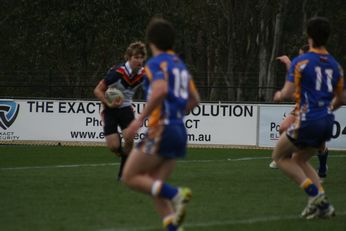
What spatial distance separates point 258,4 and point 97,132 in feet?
50.1

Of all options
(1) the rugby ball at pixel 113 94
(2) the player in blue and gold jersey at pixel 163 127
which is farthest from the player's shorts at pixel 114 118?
(2) the player in blue and gold jersey at pixel 163 127

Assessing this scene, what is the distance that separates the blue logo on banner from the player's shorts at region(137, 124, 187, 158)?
58.5 feet

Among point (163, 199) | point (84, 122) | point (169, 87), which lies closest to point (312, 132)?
point (163, 199)

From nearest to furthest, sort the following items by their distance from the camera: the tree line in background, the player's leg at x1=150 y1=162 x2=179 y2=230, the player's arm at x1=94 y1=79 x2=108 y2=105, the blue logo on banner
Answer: the player's leg at x1=150 y1=162 x2=179 y2=230 → the player's arm at x1=94 y1=79 x2=108 y2=105 → the blue logo on banner → the tree line in background

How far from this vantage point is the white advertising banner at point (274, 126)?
2317cm

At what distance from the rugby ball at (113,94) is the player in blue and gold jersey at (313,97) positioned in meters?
4.18

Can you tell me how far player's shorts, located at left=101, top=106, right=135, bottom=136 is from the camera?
45.2 ft

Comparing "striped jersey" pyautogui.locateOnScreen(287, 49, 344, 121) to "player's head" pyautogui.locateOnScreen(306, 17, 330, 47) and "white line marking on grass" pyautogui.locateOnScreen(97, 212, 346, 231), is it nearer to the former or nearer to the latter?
"player's head" pyautogui.locateOnScreen(306, 17, 330, 47)

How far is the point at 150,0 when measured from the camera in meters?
38.2

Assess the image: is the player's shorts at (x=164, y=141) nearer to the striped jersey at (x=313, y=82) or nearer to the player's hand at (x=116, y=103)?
the striped jersey at (x=313, y=82)

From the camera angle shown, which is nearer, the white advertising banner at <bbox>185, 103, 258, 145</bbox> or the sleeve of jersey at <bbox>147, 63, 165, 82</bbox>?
the sleeve of jersey at <bbox>147, 63, 165, 82</bbox>

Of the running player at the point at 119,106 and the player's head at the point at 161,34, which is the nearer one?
the player's head at the point at 161,34

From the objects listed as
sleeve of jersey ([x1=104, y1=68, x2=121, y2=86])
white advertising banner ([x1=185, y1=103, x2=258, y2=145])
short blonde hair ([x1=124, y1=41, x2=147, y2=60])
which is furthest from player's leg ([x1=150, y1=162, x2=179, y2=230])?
white advertising banner ([x1=185, y1=103, x2=258, y2=145])

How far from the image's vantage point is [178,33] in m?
42.0
